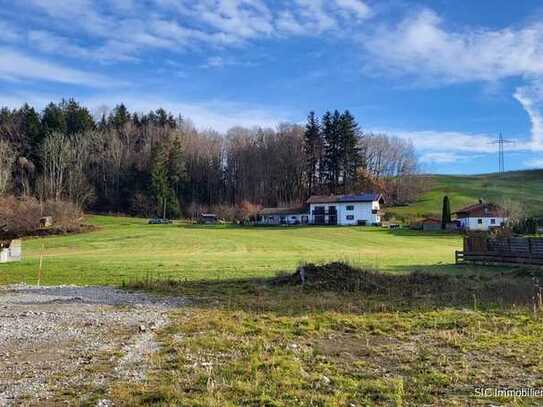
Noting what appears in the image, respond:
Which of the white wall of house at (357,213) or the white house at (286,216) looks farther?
the white house at (286,216)

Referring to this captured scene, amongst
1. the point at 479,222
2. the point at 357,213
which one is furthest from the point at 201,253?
the point at 479,222

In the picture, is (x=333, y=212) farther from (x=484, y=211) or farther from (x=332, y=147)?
(x=484, y=211)

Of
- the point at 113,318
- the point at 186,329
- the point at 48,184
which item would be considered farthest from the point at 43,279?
the point at 48,184

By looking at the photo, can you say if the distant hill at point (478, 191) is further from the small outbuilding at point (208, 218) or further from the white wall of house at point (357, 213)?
the small outbuilding at point (208, 218)

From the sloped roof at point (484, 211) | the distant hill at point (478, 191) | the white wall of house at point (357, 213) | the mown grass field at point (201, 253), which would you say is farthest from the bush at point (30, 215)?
the sloped roof at point (484, 211)

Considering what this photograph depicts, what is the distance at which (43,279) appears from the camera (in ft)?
81.0

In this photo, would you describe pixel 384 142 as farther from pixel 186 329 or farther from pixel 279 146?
pixel 186 329

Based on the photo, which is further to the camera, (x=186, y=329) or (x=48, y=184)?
(x=48, y=184)

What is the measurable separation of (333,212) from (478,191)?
5223 centimetres

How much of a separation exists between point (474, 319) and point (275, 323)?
16.0 ft

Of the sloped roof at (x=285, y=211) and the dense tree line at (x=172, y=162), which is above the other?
the dense tree line at (x=172, y=162)

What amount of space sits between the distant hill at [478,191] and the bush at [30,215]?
60.1 m

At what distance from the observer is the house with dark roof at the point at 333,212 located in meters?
96.6

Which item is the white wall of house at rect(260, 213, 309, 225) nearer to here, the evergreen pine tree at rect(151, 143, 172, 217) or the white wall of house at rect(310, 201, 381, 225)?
the white wall of house at rect(310, 201, 381, 225)
